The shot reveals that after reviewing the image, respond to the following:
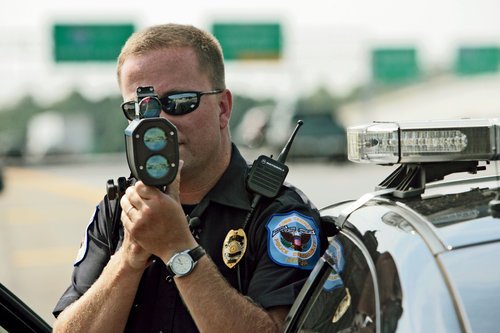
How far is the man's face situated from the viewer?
8.79ft

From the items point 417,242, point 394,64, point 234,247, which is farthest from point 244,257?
point 394,64

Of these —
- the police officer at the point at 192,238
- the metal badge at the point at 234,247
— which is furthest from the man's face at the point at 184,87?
the metal badge at the point at 234,247

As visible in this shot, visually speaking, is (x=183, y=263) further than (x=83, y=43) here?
No

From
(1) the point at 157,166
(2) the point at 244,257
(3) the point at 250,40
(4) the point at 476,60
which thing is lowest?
(4) the point at 476,60

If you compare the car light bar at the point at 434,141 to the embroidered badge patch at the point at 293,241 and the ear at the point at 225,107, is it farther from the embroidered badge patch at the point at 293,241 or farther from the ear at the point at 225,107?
the ear at the point at 225,107

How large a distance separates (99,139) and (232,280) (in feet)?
211

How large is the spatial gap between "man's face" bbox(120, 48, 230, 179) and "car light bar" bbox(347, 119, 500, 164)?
0.63m

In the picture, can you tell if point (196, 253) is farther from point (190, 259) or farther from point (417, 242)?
point (417, 242)

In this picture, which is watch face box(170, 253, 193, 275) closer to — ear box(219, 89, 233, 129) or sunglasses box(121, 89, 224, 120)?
sunglasses box(121, 89, 224, 120)

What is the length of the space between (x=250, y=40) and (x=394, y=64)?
11.5 metres

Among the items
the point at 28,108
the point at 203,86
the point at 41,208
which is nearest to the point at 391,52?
the point at 41,208

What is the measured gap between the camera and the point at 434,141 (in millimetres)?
2066

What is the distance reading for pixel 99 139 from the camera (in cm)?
6612

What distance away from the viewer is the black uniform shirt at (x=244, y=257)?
252 cm
